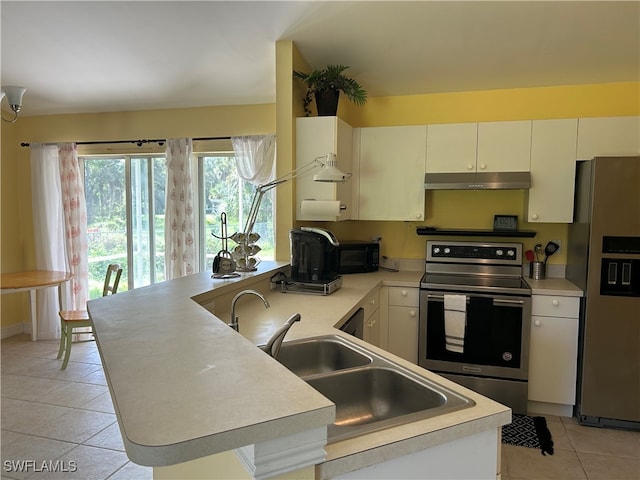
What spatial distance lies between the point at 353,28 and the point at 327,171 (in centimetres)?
102

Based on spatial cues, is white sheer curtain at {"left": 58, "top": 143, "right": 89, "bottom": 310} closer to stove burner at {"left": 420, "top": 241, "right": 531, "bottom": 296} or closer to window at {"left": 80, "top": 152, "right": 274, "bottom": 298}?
window at {"left": 80, "top": 152, "right": 274, "bottom": 298}

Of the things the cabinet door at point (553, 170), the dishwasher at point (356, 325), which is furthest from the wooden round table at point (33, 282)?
the cabinet door at point (553, 170)

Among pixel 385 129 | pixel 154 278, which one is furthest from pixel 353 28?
pixel 154 278

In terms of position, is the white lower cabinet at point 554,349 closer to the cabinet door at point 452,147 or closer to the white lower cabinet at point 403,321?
the white lower cabinet at point 403,321

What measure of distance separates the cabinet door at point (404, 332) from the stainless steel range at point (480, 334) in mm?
60

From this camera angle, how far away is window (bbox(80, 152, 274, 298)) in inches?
173

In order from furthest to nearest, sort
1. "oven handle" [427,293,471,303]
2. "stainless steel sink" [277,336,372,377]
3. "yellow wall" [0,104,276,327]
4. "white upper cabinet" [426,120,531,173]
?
1. "yellow wall" [0,104,276,327]
2. "white upper cabinet" [426,120,531,173]
3. "oven handle" [427,293,471,303]
4. "stainless steel sink" [277,336,372,377]

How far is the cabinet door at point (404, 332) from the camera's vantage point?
10.8ft

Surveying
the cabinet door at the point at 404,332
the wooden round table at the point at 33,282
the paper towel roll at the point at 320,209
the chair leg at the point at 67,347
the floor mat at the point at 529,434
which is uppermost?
the paper towel roll at the point at 320,209

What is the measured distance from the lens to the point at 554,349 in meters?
3.04

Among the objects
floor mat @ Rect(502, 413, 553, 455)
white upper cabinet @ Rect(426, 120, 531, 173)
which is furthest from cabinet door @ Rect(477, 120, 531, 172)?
floor mat @ Rect(502, 413, 553, 455)

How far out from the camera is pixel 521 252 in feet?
11.3

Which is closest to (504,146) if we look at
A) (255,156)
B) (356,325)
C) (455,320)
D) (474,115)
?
(474,115)

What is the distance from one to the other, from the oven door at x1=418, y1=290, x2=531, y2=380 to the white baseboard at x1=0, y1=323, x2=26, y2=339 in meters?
4.50
